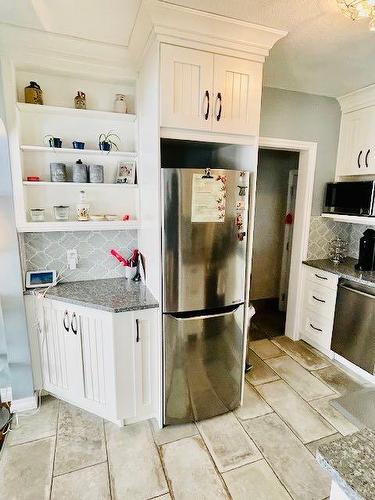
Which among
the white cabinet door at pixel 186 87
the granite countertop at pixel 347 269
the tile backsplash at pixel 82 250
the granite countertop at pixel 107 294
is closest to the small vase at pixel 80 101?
the white cabinet door at pixel 186 87

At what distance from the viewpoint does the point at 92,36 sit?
1.81 metres

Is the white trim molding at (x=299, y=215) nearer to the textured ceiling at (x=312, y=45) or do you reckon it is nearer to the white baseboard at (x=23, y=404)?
the textured ceiling at (x=312, y=45)

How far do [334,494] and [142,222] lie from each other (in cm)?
187

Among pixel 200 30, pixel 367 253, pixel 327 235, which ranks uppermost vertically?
pixel 200 30

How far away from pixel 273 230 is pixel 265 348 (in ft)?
6.27

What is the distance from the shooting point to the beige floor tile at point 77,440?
175 cm

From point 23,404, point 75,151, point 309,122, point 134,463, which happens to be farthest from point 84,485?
point 309,122

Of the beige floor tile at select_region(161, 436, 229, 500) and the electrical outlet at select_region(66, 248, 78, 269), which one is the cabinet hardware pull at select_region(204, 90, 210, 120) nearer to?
the electrical outlet at select_region(66, 248, 78, 269)

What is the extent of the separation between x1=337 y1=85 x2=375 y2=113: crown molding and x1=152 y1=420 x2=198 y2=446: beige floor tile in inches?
126

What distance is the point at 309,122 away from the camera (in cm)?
284

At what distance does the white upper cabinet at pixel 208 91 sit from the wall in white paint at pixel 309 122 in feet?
2.97

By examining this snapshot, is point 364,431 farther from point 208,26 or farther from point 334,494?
point 208,26

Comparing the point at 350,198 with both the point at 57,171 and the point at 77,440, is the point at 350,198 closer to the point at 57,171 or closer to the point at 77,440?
the point at 57,171

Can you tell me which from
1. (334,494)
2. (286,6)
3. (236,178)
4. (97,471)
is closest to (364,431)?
(334,494)
